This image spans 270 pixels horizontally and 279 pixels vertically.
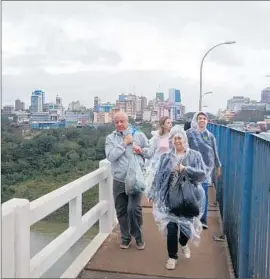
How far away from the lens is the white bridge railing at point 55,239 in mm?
2396

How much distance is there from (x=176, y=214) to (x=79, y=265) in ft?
3.56

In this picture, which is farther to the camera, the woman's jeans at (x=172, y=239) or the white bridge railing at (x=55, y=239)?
the woman's jeans at (x=172, y=239)

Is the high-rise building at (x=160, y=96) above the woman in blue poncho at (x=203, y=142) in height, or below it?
above

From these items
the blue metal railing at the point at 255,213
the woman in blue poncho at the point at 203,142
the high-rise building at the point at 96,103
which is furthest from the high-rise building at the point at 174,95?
the blue metal railing at the point at 255,213

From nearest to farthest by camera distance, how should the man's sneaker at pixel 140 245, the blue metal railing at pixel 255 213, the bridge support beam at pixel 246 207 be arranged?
the blue metal railing at pixel 255 213 → the bridge support beam at pixel 246 207 → the man's sneaker at pixel 140 245

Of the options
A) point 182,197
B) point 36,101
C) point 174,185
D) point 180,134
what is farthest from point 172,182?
point 36,101

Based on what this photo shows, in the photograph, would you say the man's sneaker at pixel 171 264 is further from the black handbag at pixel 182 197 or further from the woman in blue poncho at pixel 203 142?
the woman in blue poncho at pixel 203 142

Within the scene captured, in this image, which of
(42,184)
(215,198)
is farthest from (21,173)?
(215,198)

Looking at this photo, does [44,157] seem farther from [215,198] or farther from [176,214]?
[176,214]

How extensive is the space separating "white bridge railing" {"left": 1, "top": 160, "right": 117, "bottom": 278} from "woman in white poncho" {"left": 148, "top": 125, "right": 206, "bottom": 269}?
78 centimetres

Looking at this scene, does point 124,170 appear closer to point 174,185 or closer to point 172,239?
point 174,185

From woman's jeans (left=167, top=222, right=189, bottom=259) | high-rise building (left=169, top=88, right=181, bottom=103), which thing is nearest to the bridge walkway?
woman's jeans (left=167, top=222, right=189, bottom=259)

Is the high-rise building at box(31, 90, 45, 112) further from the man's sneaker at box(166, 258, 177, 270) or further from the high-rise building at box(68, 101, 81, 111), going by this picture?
the man's sneaker at box(166, 258, 177, 270)

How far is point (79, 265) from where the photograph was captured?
399cm
